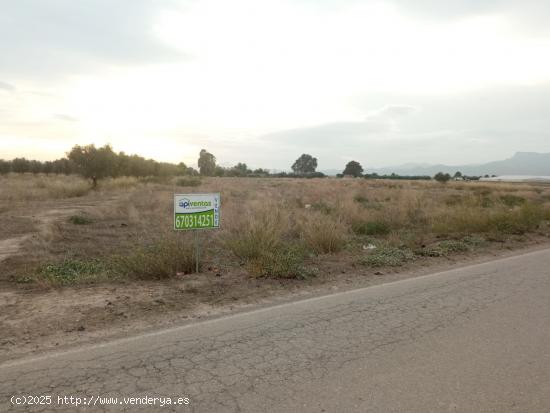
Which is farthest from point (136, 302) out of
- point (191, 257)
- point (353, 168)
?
point (353, 168)

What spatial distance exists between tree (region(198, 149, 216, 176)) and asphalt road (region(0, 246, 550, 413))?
10507 cm

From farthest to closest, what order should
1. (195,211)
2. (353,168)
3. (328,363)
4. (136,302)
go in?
(353,168) < (195,211) < (136,302) < (328,363)

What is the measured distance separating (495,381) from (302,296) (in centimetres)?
315

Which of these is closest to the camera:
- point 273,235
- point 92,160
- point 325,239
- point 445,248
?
point 273,235

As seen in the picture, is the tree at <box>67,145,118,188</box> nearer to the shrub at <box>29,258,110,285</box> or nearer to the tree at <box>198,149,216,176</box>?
the shrub at <box>29,258,110,285</box>

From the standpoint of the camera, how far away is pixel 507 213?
1411cm

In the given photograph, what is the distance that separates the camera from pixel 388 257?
29.6 feet

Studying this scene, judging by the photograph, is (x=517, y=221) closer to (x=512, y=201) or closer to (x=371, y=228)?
(x=371, y=228)

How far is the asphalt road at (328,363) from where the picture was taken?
3.40 metres

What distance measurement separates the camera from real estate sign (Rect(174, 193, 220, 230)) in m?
7.38

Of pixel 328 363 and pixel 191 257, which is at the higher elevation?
pixel 191 257

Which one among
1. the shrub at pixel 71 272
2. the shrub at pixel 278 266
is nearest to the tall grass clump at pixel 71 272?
the shrub at pixel 71 272

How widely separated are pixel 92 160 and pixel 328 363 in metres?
34.3

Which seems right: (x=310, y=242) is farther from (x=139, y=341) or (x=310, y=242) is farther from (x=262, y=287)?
(x=139, y=341)
